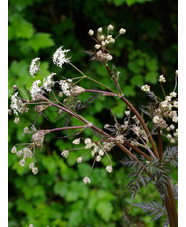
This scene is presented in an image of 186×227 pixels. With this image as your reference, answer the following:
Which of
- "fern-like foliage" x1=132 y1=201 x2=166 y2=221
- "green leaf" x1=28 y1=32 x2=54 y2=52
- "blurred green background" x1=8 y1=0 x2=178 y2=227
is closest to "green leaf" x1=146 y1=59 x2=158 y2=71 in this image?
"blurred green background" x1=8 y1=0 x2=178 y2=227

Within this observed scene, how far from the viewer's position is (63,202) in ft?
6.23

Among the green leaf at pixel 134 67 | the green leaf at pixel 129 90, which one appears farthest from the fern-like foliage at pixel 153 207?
the green leaf at pixel 134 67

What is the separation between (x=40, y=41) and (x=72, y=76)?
0.77 feet

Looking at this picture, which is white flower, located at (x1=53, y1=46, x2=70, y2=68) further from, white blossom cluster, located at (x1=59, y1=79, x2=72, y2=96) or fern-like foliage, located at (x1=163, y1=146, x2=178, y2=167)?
fern-like foliage, located at (x1=163, y1=146, x2=178, y2=167)

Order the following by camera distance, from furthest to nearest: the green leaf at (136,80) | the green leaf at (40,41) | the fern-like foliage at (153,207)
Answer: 1. the green leaf at (136,80)
2. the green leaf at (40,41)
3. the fern-like foliage at (153,207)

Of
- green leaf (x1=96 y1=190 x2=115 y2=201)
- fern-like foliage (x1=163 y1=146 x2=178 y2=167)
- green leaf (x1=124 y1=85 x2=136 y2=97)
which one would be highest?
green leaf (x1=124 y1=85 x2=136 y2=97)

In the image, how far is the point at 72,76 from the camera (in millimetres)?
1472

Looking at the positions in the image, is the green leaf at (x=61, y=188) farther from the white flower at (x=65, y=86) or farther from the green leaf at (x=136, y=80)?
the white flower at (x=65, y=86)

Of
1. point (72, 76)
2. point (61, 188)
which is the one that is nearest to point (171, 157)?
point (72, 76)

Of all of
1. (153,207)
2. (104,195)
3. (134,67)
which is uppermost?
(134,67)

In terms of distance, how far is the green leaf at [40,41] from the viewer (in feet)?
4.84

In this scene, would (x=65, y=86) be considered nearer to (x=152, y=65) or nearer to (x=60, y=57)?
(x=60, y=57)

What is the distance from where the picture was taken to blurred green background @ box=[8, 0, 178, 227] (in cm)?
151
